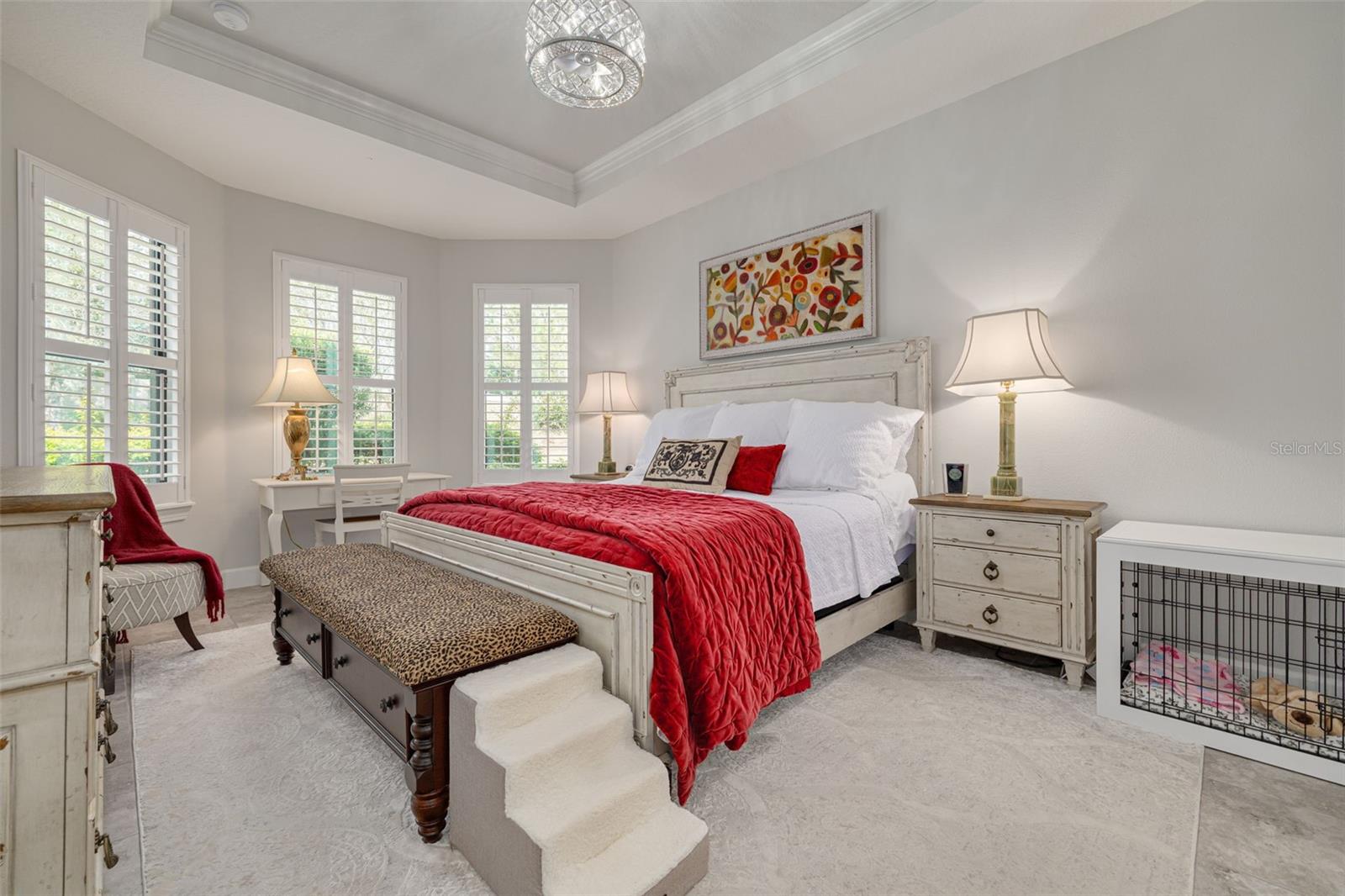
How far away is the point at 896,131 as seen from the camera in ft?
10.5

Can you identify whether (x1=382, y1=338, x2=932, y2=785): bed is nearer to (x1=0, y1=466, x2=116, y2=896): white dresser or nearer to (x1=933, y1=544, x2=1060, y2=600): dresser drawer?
(x1=933, y1=544, x2=1060, y2=600): dresser drawer

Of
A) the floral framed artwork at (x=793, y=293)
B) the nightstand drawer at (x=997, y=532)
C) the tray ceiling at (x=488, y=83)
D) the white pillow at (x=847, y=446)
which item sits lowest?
the nightstand drawer at (x=997, y=532)

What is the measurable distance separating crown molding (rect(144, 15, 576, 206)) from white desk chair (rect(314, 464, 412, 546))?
192cm

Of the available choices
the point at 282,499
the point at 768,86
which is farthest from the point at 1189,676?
the point at 282,499

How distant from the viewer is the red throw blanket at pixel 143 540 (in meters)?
2.70

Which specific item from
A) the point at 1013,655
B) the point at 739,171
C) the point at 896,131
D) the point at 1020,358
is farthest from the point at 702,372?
the point at 1013,655

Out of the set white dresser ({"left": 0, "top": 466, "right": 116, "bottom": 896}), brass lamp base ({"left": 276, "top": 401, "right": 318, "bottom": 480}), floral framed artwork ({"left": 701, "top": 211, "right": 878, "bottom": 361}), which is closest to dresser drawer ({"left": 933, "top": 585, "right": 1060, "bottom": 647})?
floral framed artwork ({"left": 701, "top": 211, "right": 878, "bottom": 361})

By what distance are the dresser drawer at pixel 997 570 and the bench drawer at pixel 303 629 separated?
2464mm

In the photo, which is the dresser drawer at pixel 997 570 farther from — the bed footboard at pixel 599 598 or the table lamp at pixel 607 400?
the table lamp at pixel 607 400

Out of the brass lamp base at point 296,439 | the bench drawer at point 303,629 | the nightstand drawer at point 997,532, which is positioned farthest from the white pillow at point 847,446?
the brass lamp base at point 296,439

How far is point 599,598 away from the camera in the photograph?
5.39 ft

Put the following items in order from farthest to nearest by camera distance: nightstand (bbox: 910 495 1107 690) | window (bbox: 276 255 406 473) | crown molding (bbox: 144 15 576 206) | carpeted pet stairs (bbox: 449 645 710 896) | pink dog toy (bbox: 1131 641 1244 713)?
1. window (bbox: 276 255 406 473)
2. crown molding (bbox: 144 15 576 206)
3. nightstand (bbox: 910 495 1107 690)
4. pink dog toy (bbox: 1131 641 1244 713)
5. carpeted pet stairs (bbox: 449 645 710 896)

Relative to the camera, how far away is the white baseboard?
3.92 meters

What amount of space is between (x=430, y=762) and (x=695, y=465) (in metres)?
1.80
